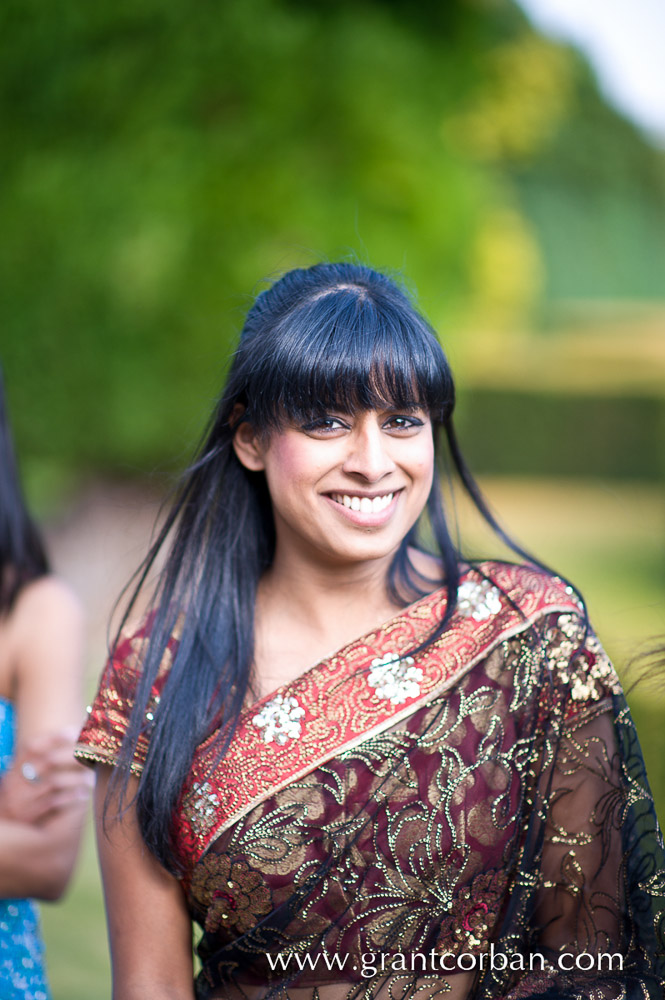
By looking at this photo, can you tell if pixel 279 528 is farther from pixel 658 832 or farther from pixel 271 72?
pixel 271 72

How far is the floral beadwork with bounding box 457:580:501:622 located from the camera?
1.80 meters

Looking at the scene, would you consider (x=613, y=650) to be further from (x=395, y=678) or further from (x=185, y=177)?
(x=185, y=177)

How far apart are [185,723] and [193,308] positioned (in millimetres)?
6309

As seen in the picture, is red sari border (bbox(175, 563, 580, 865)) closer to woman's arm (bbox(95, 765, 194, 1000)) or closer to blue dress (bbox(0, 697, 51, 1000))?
woman's arm (bbox(95, 765, 194, 1000))

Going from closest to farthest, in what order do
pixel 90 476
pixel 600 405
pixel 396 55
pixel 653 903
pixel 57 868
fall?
pixel 653 903
pixel 57 868
pixel 396 55
pixel 90 476
pixel 600 405

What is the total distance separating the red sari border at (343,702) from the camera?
1695 mm

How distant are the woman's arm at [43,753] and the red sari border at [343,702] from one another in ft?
1.54

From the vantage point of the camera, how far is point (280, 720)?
173 cm

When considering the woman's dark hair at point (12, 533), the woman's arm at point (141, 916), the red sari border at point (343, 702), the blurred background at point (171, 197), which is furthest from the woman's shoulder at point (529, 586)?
the blurred background at point (171, 197)

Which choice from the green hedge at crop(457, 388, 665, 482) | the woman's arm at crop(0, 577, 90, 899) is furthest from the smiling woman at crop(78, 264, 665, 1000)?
the green hedge at crop(457, 388, 665, 482)

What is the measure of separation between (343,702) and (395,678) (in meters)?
0.10

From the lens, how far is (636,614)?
6.16ft

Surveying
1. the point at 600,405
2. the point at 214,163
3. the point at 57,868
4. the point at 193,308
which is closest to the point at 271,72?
the point at 214,163

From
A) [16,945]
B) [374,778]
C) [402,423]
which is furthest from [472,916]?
[16,945]
